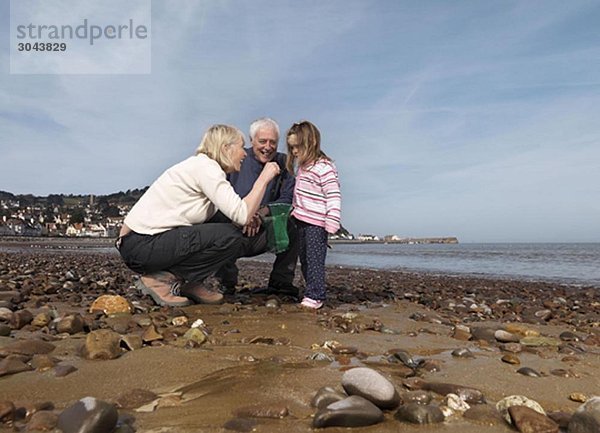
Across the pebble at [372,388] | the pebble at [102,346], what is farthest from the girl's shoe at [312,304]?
the pebble at [372,388]

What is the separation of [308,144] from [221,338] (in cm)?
252

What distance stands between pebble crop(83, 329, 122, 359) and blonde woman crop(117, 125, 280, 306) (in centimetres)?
161

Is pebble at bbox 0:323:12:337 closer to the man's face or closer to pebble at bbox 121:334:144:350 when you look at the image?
pebble at bbox 121:334:144:350

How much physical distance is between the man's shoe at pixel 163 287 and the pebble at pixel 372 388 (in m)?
3.09

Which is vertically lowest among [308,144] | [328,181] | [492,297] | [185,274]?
[492,297]

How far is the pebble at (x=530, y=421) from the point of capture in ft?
5.69

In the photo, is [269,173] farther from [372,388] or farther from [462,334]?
[372,388]

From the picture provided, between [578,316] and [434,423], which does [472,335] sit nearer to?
[434,423]

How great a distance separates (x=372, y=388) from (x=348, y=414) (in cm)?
25

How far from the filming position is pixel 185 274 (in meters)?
4.71

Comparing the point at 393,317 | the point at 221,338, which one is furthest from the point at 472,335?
the point at 221,338

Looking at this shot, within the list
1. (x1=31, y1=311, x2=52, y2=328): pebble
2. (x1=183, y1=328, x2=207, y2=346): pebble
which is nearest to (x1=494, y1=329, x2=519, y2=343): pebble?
(x1=183, y1=328, x2=207, y2=346): pebble

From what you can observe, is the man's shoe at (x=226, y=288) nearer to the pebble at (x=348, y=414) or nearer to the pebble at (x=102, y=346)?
the pebble at (x=102, y=346)

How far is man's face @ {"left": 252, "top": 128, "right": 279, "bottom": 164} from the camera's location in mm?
5293
